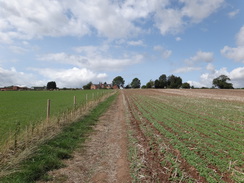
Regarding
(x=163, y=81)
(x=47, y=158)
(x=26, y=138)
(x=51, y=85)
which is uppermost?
(x=163, y=81)

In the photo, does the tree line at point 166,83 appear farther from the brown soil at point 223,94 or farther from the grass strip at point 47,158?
the grass strip at point 47,158

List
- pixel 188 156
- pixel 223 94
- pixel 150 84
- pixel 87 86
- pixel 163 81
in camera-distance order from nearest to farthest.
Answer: pixel 188 156
pixel 223 94
pixel 163 81
pixel 150 84
pixel 87 86

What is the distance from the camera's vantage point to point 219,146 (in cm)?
632

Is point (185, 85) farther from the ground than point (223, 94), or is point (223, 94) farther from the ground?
point (185, 85)

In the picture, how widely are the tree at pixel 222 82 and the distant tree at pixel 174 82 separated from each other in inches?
1169

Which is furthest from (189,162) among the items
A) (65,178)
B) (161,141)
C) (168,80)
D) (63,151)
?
(168,80)

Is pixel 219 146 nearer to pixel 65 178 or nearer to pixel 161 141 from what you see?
pixel 161 141

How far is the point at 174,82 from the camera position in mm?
139250

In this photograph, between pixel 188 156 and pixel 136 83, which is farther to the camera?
pixel 136 83

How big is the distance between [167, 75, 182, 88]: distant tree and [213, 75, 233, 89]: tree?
97.4 ft

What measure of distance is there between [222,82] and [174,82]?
39548 mm

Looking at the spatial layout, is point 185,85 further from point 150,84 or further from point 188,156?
point 188,156

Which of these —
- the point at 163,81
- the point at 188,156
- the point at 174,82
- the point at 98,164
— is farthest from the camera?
the point at 174,82

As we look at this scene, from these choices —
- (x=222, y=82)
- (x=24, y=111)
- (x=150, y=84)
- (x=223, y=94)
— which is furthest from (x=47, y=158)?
(x=150, y=84)
